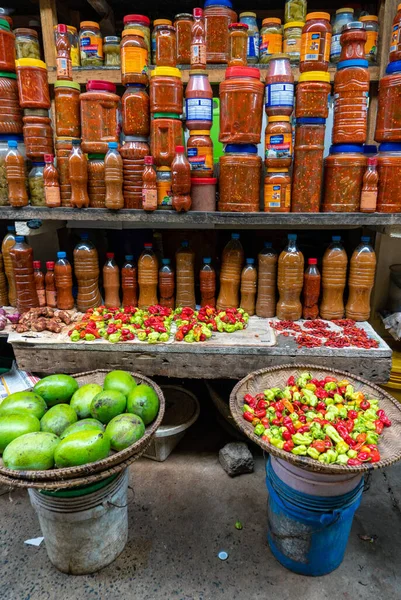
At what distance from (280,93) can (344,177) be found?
2.02 feet

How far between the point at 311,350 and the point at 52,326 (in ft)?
5.36

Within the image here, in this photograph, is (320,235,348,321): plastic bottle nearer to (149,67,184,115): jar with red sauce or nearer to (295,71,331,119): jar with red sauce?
(295,71,331,119): jar with red sauce

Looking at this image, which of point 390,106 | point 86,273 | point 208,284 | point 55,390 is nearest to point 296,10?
point 390,106

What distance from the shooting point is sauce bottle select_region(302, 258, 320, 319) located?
2.77 m

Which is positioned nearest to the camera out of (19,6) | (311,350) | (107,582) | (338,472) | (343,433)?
(338,472)

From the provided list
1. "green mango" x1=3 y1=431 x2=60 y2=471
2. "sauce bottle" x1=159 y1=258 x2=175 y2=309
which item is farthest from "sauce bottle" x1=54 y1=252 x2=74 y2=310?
"green mango" x1=3 y1=431 x2=60 y2=471

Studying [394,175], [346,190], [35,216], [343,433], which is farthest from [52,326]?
[394,175]

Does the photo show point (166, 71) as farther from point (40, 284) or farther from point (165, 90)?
point (40, 284)

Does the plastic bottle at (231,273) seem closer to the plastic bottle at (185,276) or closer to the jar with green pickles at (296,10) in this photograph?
the plastic bottle at (185,276)

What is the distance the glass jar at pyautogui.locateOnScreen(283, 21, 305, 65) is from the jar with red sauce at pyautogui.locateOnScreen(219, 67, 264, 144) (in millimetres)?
465

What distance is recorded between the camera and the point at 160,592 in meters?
2.00

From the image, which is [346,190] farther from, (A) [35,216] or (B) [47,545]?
(B) [47,545]

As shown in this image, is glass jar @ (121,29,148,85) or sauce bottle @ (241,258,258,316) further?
sauce bottle @ (241,258,258,316)

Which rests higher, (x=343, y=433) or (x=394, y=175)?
(x=394, y=175)
